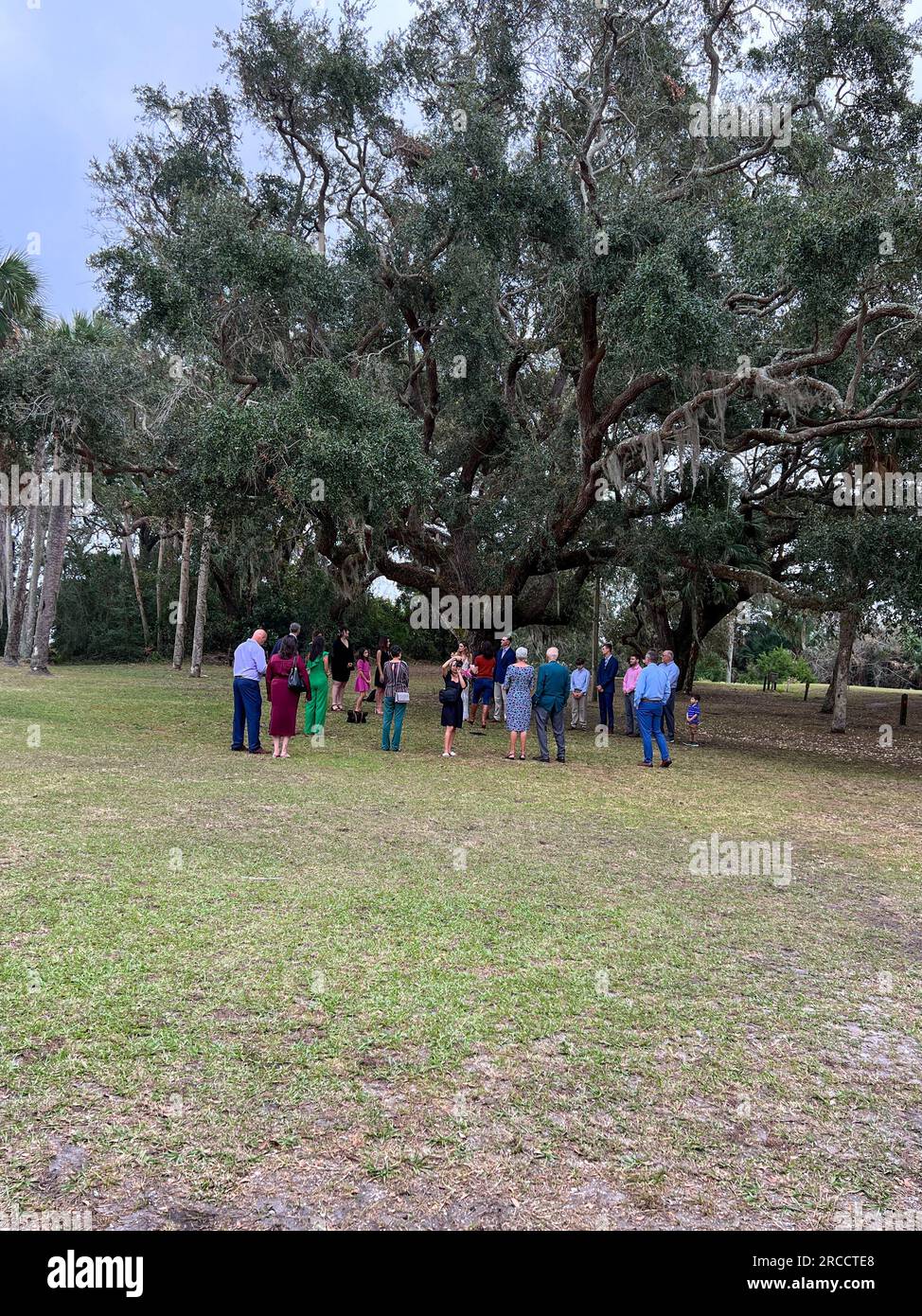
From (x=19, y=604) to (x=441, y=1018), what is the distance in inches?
1237

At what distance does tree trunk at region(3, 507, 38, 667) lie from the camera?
1151 inches

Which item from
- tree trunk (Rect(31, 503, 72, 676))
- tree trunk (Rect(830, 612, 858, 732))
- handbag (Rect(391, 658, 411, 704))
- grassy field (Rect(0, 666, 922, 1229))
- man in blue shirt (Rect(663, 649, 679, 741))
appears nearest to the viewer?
grassy field (Rect(0, 666, 922, 1229))

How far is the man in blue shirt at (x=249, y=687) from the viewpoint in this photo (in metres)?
12.2

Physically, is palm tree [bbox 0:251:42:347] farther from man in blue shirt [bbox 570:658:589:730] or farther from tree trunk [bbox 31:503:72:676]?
man in blue shirt [bbox 570:658:589:730]

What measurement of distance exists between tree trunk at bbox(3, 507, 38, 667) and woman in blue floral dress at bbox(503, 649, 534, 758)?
68.4 ft

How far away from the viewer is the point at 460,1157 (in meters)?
3.03

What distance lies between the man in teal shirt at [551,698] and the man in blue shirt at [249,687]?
4129mm

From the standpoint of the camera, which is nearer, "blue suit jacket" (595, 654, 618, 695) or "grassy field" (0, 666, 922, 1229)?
"grassy field" (0, 666, 922, 1229)

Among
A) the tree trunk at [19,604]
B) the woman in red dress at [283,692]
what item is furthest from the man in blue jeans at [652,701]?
the tree trunk at [19,604]

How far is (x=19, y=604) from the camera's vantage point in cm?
3136

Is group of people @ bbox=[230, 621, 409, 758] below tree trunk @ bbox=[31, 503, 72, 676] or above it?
below

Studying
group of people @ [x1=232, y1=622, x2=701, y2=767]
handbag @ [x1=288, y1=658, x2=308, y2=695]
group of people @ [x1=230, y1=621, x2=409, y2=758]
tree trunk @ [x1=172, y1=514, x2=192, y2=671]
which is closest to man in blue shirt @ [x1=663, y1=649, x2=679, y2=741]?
group of people @ [x1=232, y1=622, x2=701, y2=767]

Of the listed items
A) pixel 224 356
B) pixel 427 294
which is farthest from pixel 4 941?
pixel 427 294

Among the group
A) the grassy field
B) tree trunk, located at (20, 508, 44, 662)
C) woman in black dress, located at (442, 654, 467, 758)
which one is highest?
tree trunk, located at (20, 508, 44, 662)
